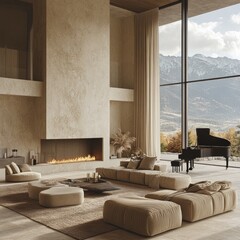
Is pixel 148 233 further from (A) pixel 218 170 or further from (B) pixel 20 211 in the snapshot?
(A) pixel 218 170

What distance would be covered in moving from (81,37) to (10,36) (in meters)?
2.37

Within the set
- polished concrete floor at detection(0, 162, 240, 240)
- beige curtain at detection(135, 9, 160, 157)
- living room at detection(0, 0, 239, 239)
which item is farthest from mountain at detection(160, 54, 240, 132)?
polished concrete floor at detection(0, 162, 240, 240)

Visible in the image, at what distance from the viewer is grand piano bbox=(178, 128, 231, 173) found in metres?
11.5

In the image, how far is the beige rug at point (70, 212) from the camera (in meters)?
5.20

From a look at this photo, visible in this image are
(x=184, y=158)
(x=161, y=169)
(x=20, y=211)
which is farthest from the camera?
(x=184, y=158)

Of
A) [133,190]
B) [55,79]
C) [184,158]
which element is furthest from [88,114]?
[133,190]

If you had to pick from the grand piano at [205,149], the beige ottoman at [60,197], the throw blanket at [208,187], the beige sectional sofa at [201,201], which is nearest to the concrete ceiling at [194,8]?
the grand piano at [205,149]

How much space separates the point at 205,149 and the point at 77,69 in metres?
5.07

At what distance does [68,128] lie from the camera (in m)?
11.9

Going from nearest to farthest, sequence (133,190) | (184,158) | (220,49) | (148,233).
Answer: (148,233) → (133,190) → (184,158) → (220,49)

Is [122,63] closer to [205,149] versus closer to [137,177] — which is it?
[205,149]

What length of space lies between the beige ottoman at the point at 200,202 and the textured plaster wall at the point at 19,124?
6628mm

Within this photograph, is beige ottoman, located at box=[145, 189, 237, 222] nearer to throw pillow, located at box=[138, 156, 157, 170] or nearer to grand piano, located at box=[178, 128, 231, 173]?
throw pillow, located at box=[138, 156, 157, 170]

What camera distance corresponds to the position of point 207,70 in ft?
86.9
